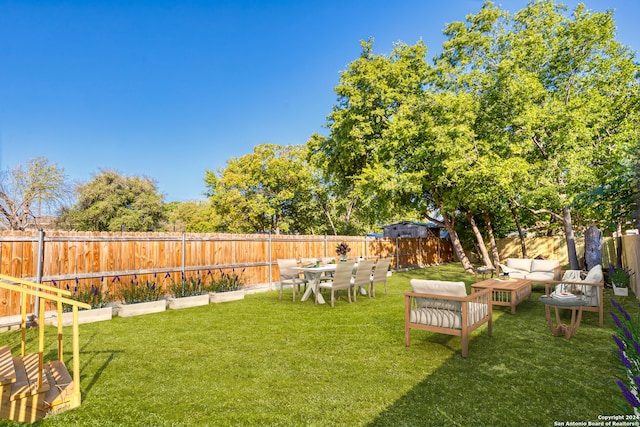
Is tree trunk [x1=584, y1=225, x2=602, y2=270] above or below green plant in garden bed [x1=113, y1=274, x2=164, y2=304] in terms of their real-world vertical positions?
above

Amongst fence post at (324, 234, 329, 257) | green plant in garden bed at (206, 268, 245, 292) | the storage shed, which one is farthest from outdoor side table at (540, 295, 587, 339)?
the storage shed

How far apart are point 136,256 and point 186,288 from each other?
4.48 feet

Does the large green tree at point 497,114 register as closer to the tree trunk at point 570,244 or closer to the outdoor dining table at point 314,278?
the tree trunk at point 570,244

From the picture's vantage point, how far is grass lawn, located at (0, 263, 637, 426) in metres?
2.83

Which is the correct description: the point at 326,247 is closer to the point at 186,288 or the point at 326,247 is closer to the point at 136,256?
the point at 186,288

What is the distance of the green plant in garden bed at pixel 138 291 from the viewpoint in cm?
725

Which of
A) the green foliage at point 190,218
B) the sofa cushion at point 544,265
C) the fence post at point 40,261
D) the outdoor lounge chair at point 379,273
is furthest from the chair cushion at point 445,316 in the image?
the green foliage at point 190,218

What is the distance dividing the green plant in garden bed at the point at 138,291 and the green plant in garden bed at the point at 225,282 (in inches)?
54.2

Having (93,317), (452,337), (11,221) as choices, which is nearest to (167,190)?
(11,221)

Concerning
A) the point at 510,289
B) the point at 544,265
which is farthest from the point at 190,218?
the point at 510,289

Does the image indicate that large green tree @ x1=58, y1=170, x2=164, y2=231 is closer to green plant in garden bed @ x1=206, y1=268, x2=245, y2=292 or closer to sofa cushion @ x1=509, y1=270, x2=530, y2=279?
green plant in garden bed @ x1=206, y1=268, x2=245, y2=292

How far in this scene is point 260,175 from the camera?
2852 centimetres

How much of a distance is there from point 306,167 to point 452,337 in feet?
79.2

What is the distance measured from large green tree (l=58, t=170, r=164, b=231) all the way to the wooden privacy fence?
19.2 m
